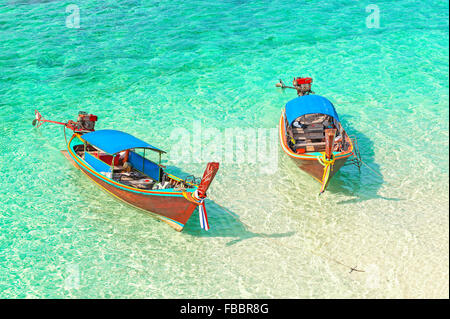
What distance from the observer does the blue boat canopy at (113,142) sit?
49.3 ft

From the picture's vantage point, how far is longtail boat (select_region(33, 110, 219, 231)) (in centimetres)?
1379

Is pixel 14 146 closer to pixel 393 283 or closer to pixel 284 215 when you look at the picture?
pixel 284 215

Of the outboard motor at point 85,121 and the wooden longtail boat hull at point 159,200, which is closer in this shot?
the wooden longtail boat hull at point 159,200

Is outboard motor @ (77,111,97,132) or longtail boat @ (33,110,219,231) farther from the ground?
outboard motor @ (77,111,97,132)

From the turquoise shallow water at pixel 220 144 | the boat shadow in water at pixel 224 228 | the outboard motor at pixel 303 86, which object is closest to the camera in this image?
the turquoise shallow water at pixel 220 144

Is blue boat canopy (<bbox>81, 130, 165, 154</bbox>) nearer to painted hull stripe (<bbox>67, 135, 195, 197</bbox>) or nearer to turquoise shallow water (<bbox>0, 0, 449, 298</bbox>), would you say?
painted hull stripe (<bbox>67, 135, 195, 197</bbox>)

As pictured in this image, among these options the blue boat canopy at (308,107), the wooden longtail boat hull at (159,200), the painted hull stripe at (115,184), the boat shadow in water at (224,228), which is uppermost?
the blue boat canopy at (308,107)

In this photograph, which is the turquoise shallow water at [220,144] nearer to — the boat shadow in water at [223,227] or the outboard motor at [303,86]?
the boat shadow in water at [223,227]

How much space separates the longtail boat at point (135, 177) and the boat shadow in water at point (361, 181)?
16.9 feet

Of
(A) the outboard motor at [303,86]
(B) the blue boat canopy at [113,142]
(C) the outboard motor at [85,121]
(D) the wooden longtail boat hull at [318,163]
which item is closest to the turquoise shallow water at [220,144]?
(D) the wooden longtail boat hull at [318,163]

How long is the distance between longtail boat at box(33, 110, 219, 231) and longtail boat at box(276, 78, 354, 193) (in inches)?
153

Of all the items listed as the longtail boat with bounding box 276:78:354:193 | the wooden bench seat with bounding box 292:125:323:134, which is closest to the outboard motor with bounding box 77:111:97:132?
the longtail boat with bounding box 276:78:354:193

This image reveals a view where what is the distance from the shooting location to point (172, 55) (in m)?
26.7

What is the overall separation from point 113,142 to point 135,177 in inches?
57.8
